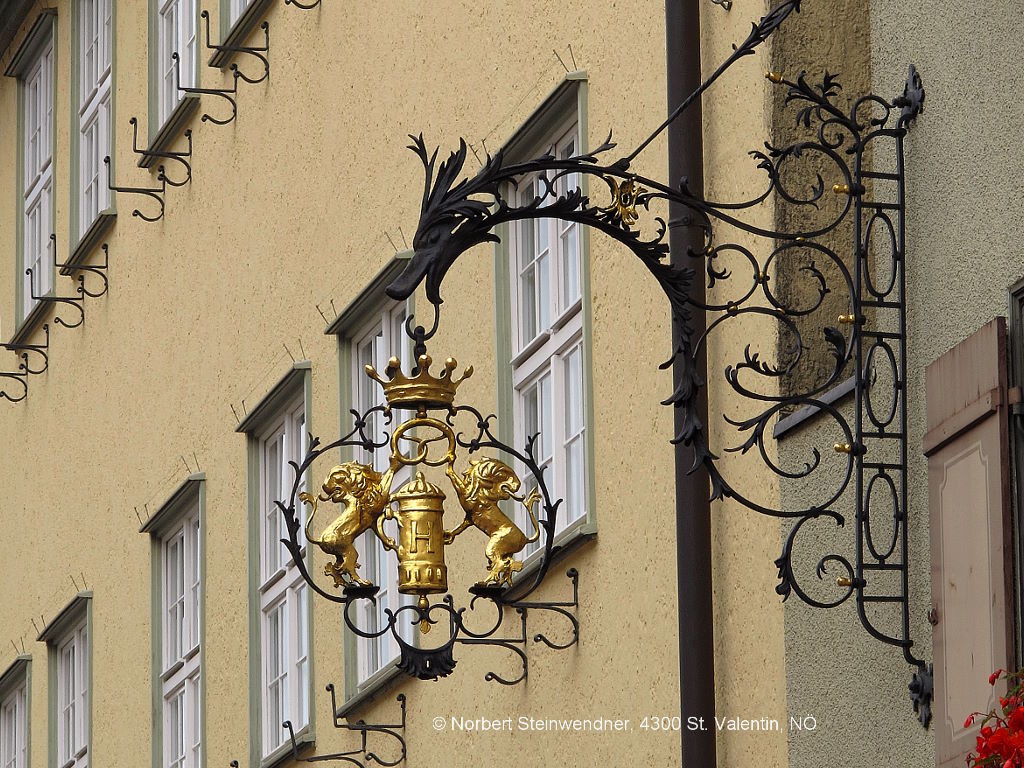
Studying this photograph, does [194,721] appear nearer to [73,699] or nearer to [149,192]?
[73,699]

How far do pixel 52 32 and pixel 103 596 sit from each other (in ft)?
15.8

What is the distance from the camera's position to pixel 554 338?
10.1 metres

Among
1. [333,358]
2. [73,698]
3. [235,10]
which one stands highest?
[235,10]

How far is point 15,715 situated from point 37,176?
3.87 meters

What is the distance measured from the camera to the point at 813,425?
7836 millimetres

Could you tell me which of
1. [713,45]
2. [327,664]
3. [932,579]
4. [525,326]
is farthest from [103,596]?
[932,579]

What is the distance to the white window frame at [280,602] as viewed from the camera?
1269 centimetres

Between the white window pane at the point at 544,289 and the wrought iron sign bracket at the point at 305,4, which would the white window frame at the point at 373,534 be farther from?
the wrought iron sign bracket at the point at 305,4

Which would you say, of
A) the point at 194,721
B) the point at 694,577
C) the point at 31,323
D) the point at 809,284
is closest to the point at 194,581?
the point at 194,721

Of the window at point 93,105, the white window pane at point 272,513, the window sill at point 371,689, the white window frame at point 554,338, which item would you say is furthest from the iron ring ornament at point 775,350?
the window at point 93,105

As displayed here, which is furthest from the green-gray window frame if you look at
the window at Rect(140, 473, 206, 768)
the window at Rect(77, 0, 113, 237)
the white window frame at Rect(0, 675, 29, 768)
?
the white window frame at Rect(0, 675, 29, 768)

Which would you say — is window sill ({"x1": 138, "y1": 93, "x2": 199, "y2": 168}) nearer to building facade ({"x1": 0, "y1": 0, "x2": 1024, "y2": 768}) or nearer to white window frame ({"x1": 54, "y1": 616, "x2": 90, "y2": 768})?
building facade ({"x1": 0, "y1": 0, "x2": 1024, "y2": 768})

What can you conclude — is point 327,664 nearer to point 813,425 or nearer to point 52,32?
point 813,425

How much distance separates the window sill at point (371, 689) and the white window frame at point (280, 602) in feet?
2.38
